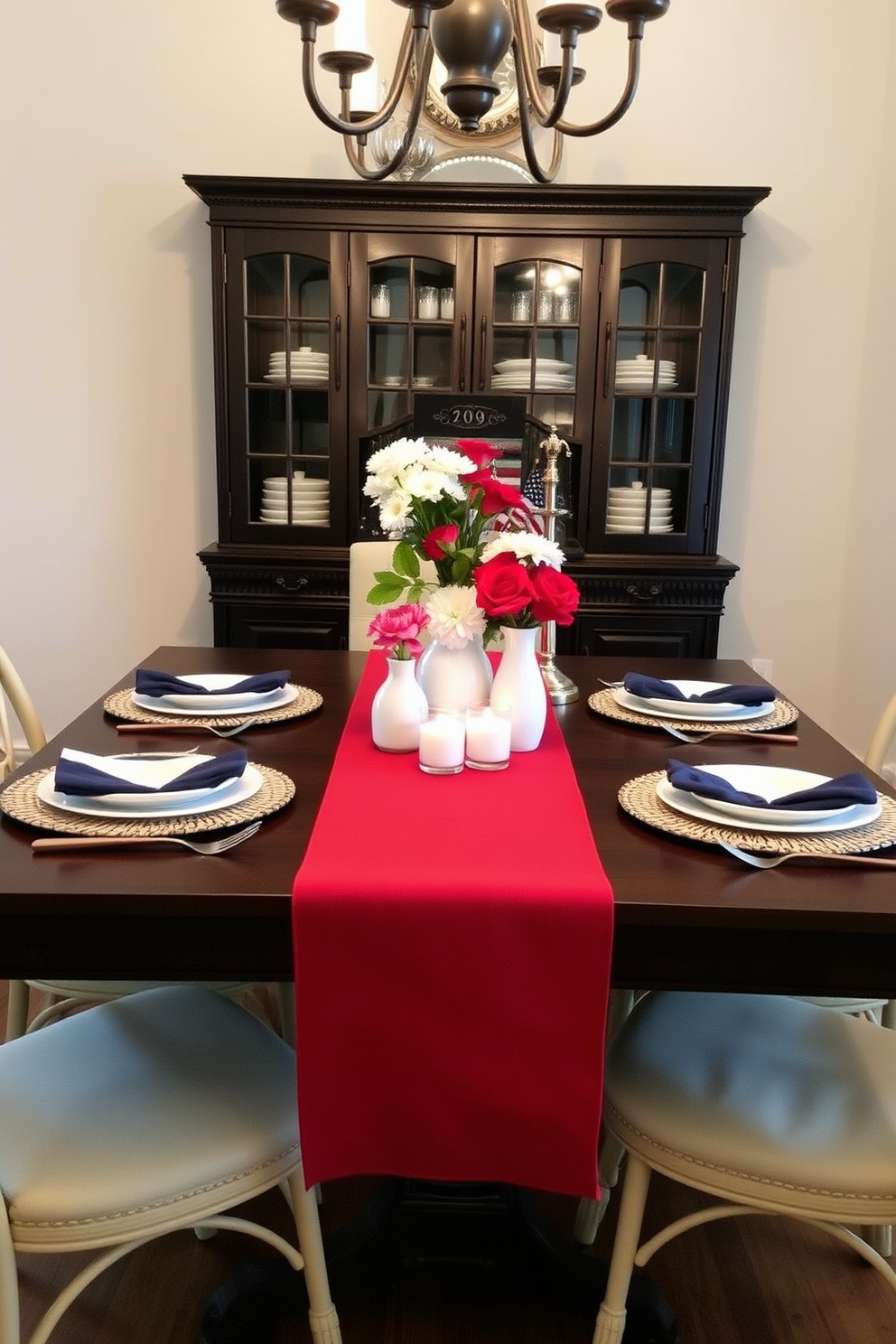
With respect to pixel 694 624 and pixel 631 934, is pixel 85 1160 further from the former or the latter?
pixel 694 624

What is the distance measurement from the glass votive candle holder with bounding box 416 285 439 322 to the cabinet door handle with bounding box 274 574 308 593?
2.69 ft

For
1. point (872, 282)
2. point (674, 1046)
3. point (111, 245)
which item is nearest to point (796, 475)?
point (872, 282)

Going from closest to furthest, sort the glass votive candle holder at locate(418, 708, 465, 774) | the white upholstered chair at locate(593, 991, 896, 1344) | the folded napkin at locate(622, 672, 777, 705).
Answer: the white upholstered chair at locate(593, 991, 896, 1344)
the glass votive candle holder at locate(418, 708, 465, 774)
the folded napkin at locate(622, 672, 777, 705)

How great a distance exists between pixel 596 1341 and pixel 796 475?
2.81 meters

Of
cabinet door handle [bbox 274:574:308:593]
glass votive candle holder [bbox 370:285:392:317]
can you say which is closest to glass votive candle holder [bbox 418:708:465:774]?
cabinet door handle [bbox 274:574:308:593]

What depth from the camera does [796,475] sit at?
343 centimetres

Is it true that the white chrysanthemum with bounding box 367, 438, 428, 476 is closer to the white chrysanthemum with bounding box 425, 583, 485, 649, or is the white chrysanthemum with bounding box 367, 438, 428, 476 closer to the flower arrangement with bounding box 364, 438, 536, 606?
the flower arrangement with bounding box 364, 438, 536, 606

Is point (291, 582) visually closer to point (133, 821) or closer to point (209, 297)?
point (209, 297)

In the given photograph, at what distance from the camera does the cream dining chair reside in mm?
1467

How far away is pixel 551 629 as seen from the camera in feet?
5.74

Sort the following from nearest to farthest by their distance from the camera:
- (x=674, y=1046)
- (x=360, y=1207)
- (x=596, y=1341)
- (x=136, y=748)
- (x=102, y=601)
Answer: (x=596, y=1341)
(x=674, y=1046)
(x=136, y=748)
(x=360, y=1207)
(x=102, y=601)

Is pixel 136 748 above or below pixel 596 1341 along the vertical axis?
above

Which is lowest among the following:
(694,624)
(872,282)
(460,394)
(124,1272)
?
(124,1272)

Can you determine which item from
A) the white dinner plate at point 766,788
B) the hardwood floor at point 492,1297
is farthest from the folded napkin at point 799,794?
the hardwood floor at point 492,1297
